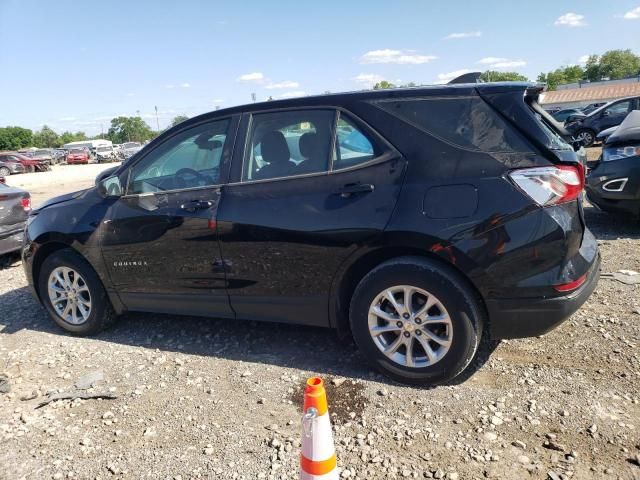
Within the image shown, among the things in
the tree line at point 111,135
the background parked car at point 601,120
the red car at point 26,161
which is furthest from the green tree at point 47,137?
the background parked car at point 601,120

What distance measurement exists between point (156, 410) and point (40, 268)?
84.1 inches

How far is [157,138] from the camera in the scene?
3951 millimetres

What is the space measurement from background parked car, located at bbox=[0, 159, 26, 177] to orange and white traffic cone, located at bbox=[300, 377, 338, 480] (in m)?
39.3

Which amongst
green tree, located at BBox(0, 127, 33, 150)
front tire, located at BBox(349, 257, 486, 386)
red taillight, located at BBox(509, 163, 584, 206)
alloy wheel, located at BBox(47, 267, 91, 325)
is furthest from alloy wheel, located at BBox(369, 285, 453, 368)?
green tree, located at BBox(0, 127, 33, 150)

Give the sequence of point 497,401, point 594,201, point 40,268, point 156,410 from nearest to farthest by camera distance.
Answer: point 497,401 < point 156,410 < point 40,268 < point 594,201

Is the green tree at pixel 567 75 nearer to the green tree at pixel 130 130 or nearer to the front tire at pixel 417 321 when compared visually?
the green tree at pixel 130 130

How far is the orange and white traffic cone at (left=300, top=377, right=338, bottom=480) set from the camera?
1.97 meters

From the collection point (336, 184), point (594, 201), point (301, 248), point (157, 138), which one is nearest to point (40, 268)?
point (157, 138)

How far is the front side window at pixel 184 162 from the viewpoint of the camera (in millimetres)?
3721

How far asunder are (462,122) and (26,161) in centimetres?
4197

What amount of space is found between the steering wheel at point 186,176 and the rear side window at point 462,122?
1.51m

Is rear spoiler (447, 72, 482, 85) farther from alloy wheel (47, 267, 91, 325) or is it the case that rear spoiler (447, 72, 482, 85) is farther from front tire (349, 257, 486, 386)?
alloy wheel (47, 267, 91, 325)

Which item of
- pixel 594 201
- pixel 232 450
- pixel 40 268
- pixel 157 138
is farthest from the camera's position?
pixel 594 201

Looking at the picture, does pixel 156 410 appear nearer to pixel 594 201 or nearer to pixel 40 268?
pixel 40 268
